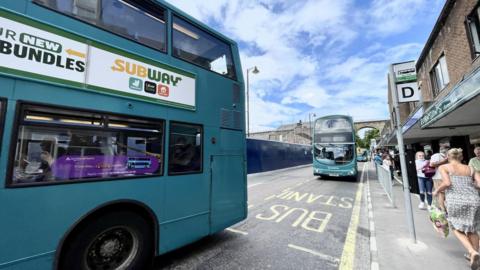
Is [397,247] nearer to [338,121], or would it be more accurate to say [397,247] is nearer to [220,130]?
[220,130]

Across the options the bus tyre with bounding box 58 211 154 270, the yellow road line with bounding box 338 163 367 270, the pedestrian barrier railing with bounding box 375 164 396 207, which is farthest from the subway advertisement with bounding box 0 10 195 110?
the pedestrian barrier railing with bounding box 375 164 396 207

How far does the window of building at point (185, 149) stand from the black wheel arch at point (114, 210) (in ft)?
2.08

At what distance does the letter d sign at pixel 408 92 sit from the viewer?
4.19 m

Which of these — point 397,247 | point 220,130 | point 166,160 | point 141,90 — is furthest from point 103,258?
point 397,247

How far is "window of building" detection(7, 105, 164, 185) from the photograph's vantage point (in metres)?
2.15

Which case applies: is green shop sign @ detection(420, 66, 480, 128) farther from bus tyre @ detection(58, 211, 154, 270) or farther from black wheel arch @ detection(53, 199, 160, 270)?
bus tyre @ detection(58, 211, 154, 270)

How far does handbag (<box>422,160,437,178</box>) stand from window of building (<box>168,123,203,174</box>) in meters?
6.77

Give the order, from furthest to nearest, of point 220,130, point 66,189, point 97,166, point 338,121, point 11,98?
point 338,121 < point 220,130 < point 97,166 < point 66,189 < point 11,98

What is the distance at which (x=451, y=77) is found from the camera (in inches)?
322

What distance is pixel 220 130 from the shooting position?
4.10 meters

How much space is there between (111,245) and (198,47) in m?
3.46

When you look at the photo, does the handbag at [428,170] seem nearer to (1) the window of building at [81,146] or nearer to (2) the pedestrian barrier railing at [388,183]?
(2) the pedestrian barrier railing at [388,183]

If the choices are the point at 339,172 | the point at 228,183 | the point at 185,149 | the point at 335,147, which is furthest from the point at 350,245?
the point at 335,147

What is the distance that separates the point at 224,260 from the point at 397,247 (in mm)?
3190
